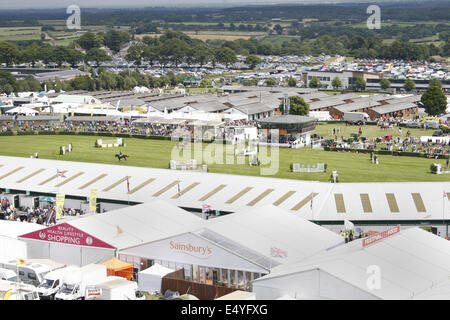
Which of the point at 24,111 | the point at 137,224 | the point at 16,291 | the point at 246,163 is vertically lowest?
the point at 246,163

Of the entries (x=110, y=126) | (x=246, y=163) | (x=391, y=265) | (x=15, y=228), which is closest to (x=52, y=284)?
(x=15, y=228)

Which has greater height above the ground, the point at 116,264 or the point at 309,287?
the point at 309,287

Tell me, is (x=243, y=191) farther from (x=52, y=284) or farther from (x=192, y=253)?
(x=52, y=284)

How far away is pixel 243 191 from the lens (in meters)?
31.5

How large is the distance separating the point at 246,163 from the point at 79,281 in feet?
79.7

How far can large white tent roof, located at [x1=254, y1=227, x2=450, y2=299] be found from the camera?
691 inches

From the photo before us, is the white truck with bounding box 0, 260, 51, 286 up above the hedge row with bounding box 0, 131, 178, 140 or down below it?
above

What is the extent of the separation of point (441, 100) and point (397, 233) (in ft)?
167

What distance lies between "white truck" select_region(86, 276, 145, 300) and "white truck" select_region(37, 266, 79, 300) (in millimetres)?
1428

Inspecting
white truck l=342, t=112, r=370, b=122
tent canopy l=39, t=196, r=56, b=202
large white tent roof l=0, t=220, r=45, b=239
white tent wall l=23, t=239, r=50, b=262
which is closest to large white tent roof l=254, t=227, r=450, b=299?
white tent wall l=23, t=239, r=50, b=262

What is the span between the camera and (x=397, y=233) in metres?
21.9

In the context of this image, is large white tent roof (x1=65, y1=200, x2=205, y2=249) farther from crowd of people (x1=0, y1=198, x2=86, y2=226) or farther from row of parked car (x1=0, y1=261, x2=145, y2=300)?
crowd of people (x1=0, y1=198, x2=86, y2=226)
